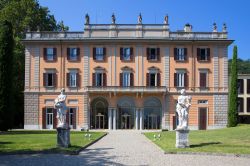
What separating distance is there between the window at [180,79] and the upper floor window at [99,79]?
8948 mm

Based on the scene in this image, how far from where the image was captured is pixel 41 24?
59.8 metres

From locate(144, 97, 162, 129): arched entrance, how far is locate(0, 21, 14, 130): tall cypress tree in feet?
56.3

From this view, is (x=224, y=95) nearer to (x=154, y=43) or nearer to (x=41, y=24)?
(x=154, y=43)

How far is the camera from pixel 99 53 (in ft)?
164

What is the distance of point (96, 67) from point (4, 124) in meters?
14.8

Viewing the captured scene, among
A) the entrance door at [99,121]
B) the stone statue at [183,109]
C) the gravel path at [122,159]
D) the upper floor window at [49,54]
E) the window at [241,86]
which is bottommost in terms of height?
the entrance door at [99,121]

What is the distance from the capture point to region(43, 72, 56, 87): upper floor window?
162 feet

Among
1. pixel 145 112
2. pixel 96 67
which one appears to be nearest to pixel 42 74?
pixel 96 67

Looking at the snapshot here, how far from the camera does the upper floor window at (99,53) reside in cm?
4984

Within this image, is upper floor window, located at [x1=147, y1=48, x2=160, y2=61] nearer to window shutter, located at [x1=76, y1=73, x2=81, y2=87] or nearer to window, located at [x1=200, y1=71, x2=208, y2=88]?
Answer: window, located at [x1=200, y1=71, x2=208, y2=88]

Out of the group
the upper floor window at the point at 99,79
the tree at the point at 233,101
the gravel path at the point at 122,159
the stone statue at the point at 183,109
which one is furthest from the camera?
the upper floor window at the point at 99,79

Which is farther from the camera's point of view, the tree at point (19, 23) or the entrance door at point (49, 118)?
the tree at point (19, 23)

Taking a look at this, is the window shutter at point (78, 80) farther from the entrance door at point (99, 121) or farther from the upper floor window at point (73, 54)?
the entrance door at point (99, 121)

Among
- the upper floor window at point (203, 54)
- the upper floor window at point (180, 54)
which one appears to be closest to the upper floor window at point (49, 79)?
the upper floor window at point (180, 54)
